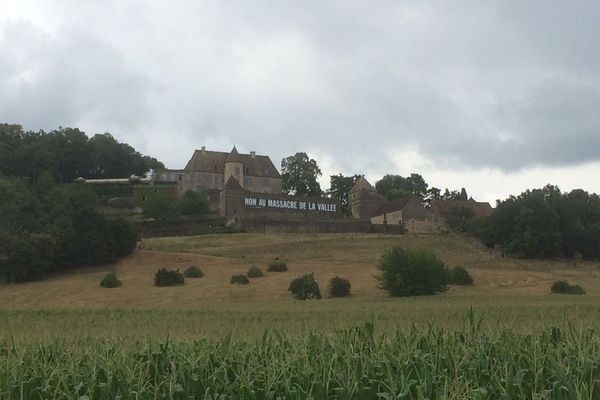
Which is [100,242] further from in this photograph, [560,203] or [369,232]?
[560,203]

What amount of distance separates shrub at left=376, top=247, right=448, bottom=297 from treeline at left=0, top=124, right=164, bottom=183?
282ft

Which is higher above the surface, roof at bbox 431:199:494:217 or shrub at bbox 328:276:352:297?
roof at bbox 431:199:494:217

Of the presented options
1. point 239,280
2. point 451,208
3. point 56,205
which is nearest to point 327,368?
point 239,280

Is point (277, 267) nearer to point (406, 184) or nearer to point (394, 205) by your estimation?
point (394, 205)

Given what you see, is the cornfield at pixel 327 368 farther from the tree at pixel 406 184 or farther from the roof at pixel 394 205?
the tree at pixel 406 184

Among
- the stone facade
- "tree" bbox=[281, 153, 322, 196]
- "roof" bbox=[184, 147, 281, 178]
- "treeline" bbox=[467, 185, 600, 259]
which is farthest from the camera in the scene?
"tree" bbox=[281, 153, 322, 196]

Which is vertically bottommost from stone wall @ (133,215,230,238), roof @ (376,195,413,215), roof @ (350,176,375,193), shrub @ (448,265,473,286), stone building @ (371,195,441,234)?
shrub @ (448,265,473,286)

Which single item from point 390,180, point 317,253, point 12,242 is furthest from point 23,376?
point 390,180

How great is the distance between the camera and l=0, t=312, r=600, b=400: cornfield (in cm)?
786

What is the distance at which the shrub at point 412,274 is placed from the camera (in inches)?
1799

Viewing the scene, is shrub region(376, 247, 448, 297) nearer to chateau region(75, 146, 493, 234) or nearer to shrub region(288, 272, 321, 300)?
shrub region(288, 272, 321, 300)

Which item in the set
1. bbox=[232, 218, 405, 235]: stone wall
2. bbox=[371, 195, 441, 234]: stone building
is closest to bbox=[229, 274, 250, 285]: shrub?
bbox=[232, 218, 405, 235]: stone wall

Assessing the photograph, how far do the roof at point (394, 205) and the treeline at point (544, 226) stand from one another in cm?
1713

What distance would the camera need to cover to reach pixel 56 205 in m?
84.6
